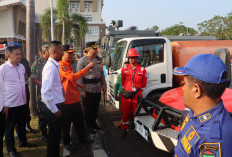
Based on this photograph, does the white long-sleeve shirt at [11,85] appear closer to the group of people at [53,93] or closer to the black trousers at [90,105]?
the group of people at [53,93]

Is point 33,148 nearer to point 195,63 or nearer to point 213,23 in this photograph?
point 195,63

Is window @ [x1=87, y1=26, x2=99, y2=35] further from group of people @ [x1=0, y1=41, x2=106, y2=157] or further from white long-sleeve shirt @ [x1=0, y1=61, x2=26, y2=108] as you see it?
white long-sleeve shirt @ [x1=0, y1=61, x2=26, y2=108]

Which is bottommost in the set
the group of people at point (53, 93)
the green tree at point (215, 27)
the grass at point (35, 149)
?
the grass at point (35, 149)

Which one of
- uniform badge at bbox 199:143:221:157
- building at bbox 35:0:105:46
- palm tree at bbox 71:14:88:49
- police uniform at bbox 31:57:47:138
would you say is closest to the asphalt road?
police uniform at bbox 31:57:47:138

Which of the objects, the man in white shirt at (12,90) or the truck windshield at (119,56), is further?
the truck windshield at (119,56)

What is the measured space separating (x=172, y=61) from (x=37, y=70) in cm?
328

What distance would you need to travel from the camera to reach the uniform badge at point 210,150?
1090 millimetres

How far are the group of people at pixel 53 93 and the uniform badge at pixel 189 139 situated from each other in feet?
6.42

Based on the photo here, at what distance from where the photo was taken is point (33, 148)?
3.90 meters

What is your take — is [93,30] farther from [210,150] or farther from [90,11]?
[210,150]

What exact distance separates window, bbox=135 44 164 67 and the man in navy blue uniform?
12.8 feet

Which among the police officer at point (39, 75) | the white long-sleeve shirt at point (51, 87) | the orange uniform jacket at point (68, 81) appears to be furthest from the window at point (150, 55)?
the white long-sleeve shirt at point (51, 87)

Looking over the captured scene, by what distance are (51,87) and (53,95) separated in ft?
0.61

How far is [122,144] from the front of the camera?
4160mm
